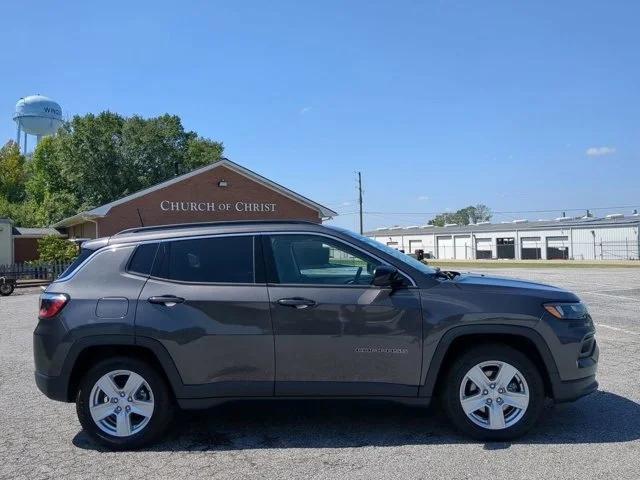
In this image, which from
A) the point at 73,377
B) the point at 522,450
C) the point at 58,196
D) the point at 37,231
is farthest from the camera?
the point at 58,196

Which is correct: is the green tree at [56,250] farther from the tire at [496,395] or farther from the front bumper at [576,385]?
the front bumper at [576,385]

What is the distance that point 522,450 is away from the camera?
440 cm

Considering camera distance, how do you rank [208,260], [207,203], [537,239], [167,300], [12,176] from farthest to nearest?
[12,176] < [537,239] < [207,203] < [208,260] < [167,300]

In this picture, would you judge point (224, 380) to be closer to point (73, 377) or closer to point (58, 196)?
point (73, 377)

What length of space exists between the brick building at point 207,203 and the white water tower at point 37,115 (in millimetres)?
52171

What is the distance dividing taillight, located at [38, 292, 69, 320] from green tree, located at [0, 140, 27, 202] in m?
73.0

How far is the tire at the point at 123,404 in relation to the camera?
4.63 m

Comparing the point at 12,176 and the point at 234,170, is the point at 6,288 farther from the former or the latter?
the point at 12,176

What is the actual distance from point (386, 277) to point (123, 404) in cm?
244

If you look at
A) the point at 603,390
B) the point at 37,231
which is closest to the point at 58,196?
the point at 37,231

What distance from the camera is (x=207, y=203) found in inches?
1141

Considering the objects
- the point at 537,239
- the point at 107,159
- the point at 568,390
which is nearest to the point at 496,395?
the point at 568,390

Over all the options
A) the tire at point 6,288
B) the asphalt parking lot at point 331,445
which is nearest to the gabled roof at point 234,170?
the tire at point 6,288

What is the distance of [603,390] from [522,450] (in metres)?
2.15
